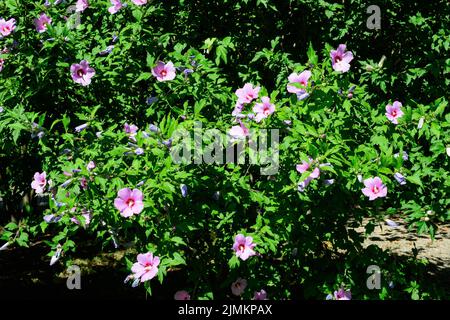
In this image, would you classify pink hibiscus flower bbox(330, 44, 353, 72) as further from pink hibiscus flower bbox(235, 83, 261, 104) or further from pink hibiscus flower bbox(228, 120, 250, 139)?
pink hibiscus flower bbox(228, 120, 250, 139)

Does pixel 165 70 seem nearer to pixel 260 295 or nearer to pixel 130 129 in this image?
pixel 130 129

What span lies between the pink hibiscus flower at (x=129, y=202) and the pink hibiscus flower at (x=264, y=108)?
0.66m

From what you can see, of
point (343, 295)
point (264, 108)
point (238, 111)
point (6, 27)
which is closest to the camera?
point (264, 108)

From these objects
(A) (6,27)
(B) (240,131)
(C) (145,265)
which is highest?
(A) (6,27)

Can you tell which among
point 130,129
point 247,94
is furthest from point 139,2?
point 247,94

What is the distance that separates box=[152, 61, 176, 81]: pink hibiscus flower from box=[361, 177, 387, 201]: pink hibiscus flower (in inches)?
45.1

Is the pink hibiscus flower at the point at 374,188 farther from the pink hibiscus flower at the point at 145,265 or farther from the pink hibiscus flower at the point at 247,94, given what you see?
the pink hibiscus flower at the point at 145,265

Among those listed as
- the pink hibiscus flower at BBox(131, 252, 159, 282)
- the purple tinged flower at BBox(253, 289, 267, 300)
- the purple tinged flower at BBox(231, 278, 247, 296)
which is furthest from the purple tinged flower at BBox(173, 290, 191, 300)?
the pink hibiscus flower at BBox(131, 252, 159, 282)

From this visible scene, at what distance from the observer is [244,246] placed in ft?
8.24

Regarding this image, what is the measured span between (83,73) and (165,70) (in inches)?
19.2

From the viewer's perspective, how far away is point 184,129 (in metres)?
2.32

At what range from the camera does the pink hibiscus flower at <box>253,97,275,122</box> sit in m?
2.35

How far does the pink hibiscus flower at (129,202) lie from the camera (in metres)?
2.18

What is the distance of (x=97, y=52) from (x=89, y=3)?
30 centimetres
